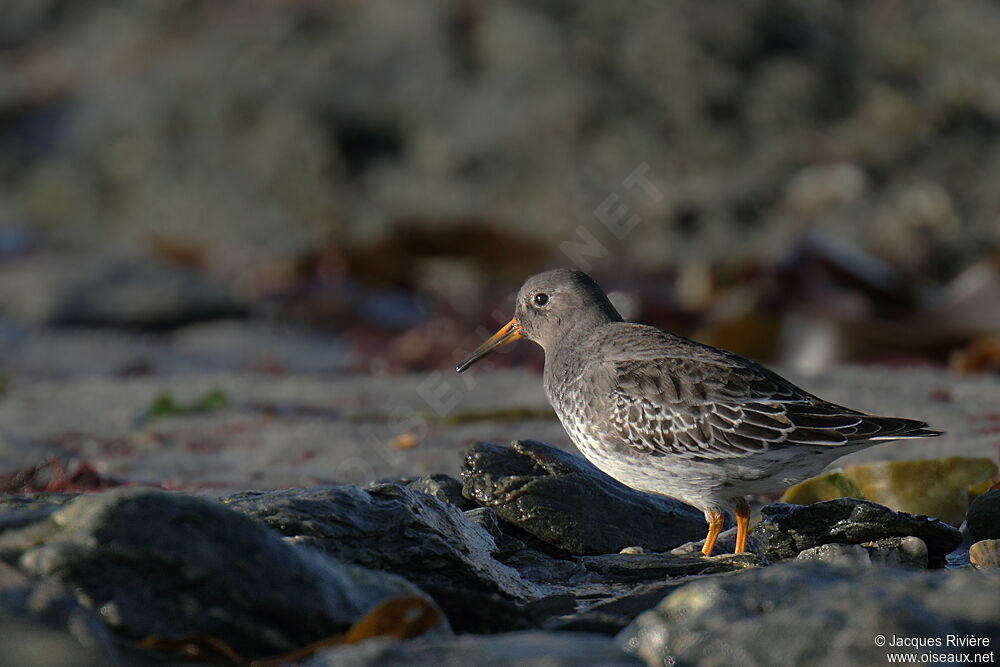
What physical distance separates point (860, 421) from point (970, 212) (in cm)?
725

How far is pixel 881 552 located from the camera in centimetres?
342

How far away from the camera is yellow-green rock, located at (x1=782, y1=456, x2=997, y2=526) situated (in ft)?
12.9

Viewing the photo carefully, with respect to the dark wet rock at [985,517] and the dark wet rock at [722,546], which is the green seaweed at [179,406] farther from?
the dark wet rock at [985,517]

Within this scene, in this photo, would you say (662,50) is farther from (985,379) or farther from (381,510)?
(381,510)

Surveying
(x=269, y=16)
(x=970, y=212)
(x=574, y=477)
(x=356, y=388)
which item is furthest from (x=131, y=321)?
(x=970, y=212)

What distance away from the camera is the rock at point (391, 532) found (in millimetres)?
3094

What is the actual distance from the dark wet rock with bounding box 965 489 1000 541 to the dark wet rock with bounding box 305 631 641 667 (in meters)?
1.84

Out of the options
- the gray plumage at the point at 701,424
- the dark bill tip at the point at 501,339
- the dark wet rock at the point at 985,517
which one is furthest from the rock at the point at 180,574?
the dark bill tip at the point at 501,339

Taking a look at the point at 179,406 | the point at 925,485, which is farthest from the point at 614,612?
the point at 179,406

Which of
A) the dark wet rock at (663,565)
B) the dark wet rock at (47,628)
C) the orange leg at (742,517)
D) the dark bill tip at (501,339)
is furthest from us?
the dark bill tip at (501,339)

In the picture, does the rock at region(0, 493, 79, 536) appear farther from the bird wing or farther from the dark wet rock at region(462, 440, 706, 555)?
the bird wing

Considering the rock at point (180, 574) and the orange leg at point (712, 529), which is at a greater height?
the orange leg at point (712, 529)

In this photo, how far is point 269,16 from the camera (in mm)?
13258
